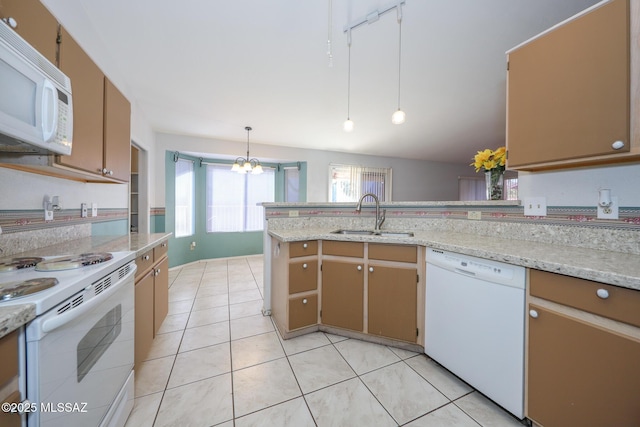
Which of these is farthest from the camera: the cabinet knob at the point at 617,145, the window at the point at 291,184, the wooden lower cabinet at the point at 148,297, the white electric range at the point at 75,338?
the window at the point at 291,184

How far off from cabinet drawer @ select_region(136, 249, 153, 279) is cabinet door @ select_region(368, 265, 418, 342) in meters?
1.59

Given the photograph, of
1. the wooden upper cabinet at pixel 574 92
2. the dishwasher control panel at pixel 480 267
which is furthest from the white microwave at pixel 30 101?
the wooden upper cabinet at pixel 574 92

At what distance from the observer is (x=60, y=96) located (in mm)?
982

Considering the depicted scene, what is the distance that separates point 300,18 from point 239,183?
12.2 feet

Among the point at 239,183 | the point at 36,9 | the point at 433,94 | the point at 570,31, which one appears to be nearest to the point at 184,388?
the point at 36,9

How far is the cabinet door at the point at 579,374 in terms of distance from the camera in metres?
0.82

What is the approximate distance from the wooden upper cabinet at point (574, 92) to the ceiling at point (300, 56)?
1.96ft

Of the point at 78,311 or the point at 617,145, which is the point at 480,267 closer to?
the point at 617,145

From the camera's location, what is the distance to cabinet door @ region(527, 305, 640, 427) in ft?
2.69

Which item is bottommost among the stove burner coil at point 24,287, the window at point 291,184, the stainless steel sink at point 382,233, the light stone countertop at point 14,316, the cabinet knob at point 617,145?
the light stone countertop at point 14,316

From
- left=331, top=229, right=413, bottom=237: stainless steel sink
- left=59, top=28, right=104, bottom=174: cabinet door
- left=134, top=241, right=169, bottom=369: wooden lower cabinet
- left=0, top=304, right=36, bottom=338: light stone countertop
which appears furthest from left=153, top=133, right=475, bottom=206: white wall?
left=0, top=304, right=36, bottom=338: light stone countertop

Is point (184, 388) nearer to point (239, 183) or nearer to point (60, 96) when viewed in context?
point (60, 96)

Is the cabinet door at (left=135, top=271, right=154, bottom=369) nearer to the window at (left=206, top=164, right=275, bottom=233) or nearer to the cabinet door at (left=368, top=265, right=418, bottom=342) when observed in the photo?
the cabinet door at (left=368, top=265, right=418, bottom=342)

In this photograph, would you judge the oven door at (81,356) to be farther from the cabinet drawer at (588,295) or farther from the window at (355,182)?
the window at (355,182)
